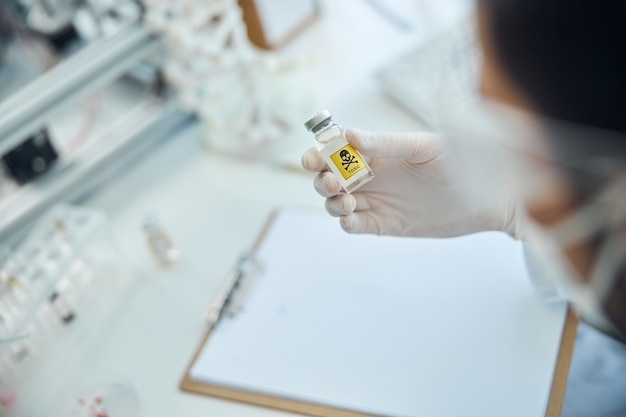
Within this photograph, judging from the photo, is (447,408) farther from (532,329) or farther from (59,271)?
(59,271)

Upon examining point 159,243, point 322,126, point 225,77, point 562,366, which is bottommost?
point 562,366

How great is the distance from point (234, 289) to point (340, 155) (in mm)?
318

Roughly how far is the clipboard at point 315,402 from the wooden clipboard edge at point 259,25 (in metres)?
0.79

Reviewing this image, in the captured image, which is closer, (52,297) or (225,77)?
(52,297)

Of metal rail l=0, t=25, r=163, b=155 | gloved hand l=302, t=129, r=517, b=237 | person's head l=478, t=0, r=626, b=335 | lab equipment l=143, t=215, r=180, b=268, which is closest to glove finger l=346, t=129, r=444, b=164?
gloved hand l=302, t=129, r=517, b=237

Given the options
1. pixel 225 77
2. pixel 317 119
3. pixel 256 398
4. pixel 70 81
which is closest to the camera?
pixel 317 119

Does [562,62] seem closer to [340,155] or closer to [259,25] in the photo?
[340,155]

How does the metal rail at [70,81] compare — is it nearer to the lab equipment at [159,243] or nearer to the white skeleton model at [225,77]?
the white skeleton model at [225,77]

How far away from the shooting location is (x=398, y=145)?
77 centimetres

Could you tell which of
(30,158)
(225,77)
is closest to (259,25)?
(225,77)

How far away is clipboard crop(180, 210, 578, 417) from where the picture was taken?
728 mm

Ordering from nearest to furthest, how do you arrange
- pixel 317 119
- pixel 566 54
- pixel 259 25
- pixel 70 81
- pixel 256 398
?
pixel 566 54, pixel 317 119, pixel 256 398, pixel 70 81, pixel 259 25

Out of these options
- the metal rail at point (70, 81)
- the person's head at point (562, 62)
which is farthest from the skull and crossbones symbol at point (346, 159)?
the metal rail at point (70, 81)

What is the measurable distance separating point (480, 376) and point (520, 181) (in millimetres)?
280
